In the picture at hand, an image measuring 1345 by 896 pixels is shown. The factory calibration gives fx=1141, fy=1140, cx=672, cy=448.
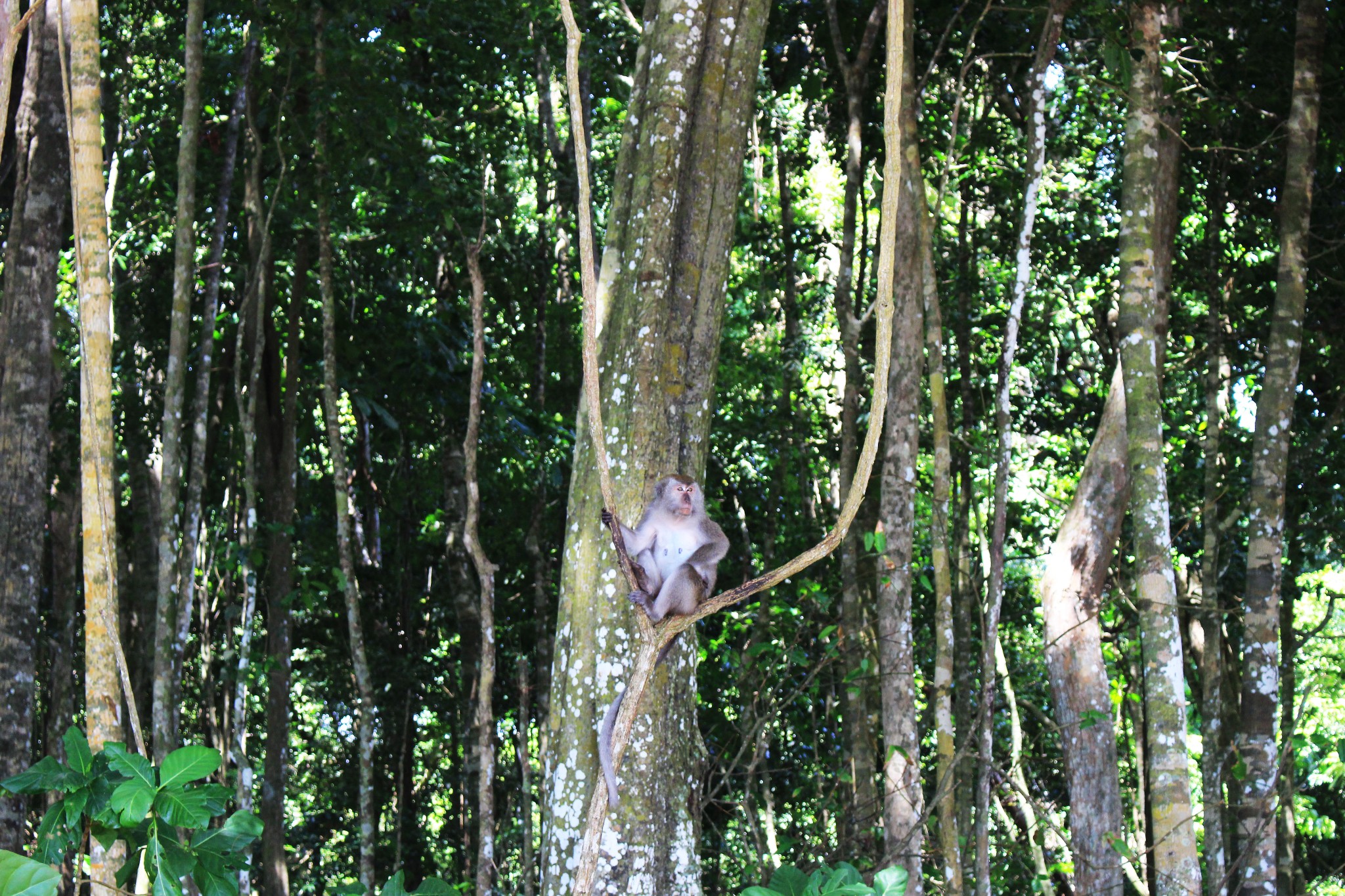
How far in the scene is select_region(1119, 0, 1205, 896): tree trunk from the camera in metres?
4.37

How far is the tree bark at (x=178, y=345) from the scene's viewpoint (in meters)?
4.64

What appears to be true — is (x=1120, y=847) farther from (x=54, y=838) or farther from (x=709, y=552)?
(x=54, y=838)

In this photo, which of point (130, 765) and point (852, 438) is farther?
point (852, 438)

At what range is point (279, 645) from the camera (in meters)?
7.50

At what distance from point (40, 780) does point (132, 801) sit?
0.27 m

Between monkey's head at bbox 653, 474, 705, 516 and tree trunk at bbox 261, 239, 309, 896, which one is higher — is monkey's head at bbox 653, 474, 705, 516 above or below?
above

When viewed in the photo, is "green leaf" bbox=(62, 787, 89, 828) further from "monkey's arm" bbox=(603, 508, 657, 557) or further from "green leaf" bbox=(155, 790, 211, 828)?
"monkey's arm" bbox=(603, 508, 657, 557)

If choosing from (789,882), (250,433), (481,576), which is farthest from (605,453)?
(250,433)

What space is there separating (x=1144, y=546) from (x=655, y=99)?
259cm

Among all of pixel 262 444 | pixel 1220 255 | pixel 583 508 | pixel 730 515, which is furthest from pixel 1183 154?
pixel 262 444

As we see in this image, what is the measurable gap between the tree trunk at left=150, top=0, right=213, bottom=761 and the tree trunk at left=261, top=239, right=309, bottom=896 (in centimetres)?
214

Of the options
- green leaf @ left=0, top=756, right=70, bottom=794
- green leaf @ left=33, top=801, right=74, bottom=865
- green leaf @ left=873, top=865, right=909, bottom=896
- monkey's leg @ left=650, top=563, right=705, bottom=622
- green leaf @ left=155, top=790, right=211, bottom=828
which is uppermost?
monkey's leg @ left=650, top=563, right=705, bottom=622

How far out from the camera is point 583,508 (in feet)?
12.2

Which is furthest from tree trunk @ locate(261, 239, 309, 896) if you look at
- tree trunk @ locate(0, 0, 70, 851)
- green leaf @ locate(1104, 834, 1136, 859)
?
green leaf @ locate(1104, 834, 1136, 859)
